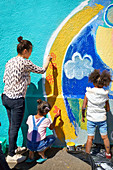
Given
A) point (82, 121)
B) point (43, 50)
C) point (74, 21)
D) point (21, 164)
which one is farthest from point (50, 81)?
point (21, 164)

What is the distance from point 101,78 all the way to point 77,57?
0.57m

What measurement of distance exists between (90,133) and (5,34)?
2.20 meters

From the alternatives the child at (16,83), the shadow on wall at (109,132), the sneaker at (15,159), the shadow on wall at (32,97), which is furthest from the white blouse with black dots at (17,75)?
the shadow on wall at (109,132)

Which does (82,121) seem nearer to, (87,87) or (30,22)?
(87,87)

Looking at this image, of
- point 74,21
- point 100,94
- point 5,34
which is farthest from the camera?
point 5,34

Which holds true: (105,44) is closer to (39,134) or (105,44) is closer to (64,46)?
(64,46)

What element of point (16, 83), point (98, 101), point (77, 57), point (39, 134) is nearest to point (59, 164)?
point (39, 134)

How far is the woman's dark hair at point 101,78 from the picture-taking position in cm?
280

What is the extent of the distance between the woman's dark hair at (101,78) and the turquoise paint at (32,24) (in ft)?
3.04

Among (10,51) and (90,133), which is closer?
(90,133)

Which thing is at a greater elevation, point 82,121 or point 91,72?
point 91,72

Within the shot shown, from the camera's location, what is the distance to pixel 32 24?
10.2ft

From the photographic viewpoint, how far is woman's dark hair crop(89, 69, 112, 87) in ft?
9.19

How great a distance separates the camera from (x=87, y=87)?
306 centimetres
